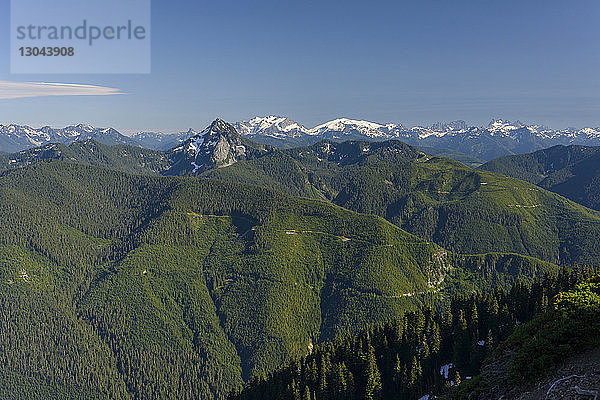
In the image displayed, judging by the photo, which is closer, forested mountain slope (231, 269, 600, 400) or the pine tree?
forested mountain slope (231, 269, 600, 400)

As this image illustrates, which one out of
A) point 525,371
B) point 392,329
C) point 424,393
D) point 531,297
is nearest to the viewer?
point 525,371

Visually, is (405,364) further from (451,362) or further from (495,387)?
(495,387)

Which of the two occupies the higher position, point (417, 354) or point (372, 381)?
point (417, 354)

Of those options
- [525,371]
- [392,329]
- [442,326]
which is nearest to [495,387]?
[525,371]

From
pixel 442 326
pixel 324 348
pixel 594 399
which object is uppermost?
pixel 594 399

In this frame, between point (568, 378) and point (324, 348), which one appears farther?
point (324, 348)

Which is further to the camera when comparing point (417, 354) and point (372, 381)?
point (417, 354)

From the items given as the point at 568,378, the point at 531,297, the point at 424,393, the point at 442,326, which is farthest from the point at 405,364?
the point at 568,378

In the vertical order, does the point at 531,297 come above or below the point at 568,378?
below

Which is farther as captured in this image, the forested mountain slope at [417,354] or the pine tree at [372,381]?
the pine tree at [372,381]

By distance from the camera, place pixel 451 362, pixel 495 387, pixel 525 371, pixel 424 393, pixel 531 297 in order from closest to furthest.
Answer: pixel 525 371 → pixel 495 387 → pixel 424 393 → pixel 451 362 → pixel 531 297
